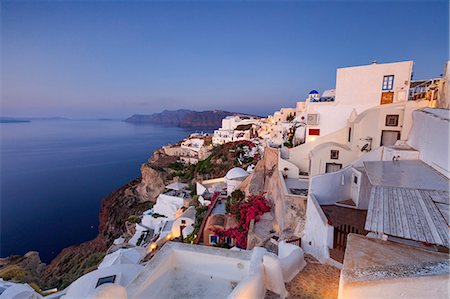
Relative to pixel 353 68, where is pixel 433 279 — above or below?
below

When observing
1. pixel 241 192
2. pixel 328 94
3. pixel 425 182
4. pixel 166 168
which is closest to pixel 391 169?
pixel 425 182

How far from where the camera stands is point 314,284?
446 centimetres

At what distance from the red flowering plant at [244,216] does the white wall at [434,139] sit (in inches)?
308

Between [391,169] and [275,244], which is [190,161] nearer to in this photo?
[275,244]

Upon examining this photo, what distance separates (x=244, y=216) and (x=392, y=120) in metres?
9.20

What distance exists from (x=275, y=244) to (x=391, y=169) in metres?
5.54

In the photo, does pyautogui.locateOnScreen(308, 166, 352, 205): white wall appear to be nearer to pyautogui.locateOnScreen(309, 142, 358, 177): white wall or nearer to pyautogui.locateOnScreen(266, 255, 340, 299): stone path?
pyautogui.locateOnScreen(309, 142, 358, 177): white wall

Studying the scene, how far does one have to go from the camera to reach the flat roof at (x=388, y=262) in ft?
9.09

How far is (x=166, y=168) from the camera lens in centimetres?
4053

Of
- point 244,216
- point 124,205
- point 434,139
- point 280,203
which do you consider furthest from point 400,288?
point 124,205

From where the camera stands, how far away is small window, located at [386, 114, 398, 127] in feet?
34.3

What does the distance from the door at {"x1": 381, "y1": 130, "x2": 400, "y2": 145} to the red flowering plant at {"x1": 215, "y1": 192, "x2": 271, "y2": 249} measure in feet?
A: 23.2

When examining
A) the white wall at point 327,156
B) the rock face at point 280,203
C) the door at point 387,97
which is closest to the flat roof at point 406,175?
the rock face at point 280,203

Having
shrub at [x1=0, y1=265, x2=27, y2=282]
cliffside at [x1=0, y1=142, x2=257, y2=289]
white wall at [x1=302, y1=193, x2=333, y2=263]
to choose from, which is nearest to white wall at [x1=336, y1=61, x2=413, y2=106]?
white wall at [x1=302, y1=193, x2=333, y2=263]
